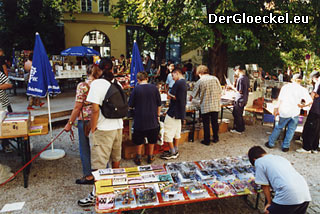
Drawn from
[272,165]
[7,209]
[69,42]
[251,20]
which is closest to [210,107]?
[272,165]

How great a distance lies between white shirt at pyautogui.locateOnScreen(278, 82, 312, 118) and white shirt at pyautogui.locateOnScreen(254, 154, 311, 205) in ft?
10.9

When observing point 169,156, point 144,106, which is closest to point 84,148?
point 144,106

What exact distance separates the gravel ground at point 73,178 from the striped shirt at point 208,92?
0.97 meters

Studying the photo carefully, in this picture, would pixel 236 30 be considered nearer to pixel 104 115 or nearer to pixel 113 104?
pixel 113 104

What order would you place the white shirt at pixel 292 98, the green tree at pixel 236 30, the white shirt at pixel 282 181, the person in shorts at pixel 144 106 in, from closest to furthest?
the white shirt at pixel 282 181, the person in shorts at pixel 144 106, the white shirt at pixel 292 98, the green tree at pixel 236 30

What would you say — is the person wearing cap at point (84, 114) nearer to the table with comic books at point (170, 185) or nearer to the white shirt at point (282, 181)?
the table with comic books at point (170, 185)

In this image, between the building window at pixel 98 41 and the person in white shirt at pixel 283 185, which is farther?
the building window at pixel 98 41

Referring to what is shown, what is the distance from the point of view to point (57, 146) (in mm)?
6172

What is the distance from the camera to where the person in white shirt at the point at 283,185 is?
280 cm

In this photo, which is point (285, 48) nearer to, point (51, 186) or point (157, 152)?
point (157, 152)

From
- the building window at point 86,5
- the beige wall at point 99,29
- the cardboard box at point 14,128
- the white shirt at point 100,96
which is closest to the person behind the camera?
the white shirt at point 100,96

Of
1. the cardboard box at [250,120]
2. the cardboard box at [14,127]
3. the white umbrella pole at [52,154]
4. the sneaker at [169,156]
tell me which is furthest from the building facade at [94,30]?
the cardboard box at [14,127]

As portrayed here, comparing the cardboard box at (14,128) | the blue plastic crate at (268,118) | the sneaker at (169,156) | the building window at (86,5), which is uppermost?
the building window at (86,5)

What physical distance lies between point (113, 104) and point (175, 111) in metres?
2.02
